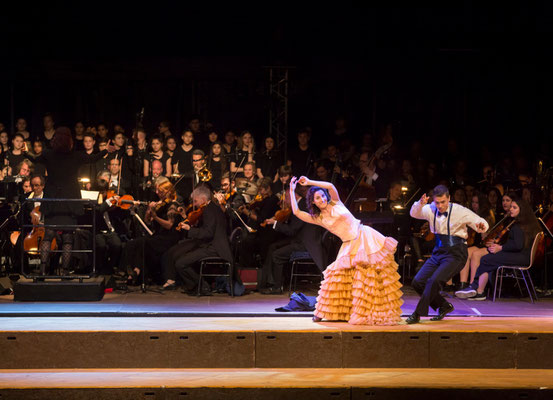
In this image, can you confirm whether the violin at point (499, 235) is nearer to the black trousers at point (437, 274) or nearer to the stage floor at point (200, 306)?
the stage floor at point (200, 306)

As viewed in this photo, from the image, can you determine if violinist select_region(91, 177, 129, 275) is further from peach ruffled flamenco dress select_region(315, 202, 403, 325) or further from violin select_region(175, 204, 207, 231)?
peach ruffled flamenco dress select_region(315, 202, 403, 325)

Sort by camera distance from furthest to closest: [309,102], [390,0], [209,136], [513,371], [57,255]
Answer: [309,102] → [390,0] → [209,136] → [57,255] → [513,371]

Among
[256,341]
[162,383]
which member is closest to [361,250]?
[256,341]

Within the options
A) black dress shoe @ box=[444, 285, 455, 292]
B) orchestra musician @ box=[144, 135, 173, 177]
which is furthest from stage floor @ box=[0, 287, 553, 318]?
orchestra musician @ box=[144, 135, 173, 177]

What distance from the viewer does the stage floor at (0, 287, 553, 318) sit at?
7492 millimetres

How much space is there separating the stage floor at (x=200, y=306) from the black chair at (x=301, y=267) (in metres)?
0.28

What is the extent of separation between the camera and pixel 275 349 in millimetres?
6281

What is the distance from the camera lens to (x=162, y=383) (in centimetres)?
562

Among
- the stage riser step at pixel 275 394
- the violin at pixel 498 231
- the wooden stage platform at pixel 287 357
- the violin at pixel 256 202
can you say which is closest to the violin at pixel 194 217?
the violin at pixel 256 202

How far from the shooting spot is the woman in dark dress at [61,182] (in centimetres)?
841

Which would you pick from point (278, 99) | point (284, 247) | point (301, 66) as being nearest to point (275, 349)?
point (284, 247)

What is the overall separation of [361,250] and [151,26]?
24.2ft

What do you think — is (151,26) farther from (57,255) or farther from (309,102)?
(57,255)

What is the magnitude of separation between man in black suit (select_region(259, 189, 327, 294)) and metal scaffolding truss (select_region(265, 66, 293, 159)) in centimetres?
284
